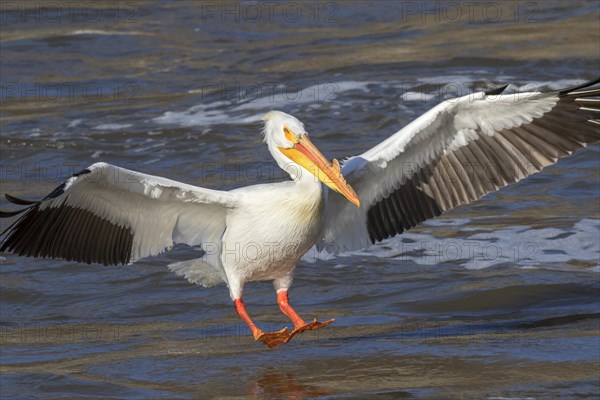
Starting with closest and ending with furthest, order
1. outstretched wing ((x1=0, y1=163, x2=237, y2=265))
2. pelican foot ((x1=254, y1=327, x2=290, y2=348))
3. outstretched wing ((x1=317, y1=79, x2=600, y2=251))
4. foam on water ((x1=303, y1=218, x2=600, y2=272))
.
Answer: outstretched wing ((x1=0, y1=163, x2=237, y2=265))
pelican foot ((x1=254, y1=327, x2=290, y2=348))
outstretched wing ((x1=317, y1=79, x2=600, y2=251))
foam on water ((x1=303, y1=218, x2=600, y2=272))

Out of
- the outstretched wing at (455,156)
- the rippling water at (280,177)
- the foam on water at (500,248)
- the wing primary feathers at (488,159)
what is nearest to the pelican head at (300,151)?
the outstretched wing at (455,156)

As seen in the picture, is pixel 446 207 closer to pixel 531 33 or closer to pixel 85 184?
pixel 85 184

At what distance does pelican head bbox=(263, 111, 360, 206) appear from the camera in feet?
24.3

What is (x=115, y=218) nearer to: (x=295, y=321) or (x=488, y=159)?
(x=295, y=321)

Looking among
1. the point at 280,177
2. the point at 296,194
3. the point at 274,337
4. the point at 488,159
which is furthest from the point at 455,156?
the point at 280,177

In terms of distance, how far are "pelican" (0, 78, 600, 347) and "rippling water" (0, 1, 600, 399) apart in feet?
2.27

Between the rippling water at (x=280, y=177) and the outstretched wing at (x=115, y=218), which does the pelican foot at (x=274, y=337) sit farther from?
the outstretched wing at (x=115, y=218)

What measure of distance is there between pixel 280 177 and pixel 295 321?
4603 mm

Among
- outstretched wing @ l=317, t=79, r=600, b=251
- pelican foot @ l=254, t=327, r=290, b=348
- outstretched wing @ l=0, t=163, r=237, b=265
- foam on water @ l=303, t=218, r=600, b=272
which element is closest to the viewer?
outstretched wing @ l=0, t=163, r=237, b=265

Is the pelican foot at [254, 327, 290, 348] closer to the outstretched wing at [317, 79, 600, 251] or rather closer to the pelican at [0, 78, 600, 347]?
the pelican at [0, 78, 600, 347]

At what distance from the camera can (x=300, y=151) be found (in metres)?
7.54

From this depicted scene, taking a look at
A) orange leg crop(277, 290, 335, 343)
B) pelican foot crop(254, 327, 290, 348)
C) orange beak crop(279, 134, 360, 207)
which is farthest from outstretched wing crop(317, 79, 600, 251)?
pelican foot crop(254, 327, 290, 348)

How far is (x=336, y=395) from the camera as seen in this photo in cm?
691

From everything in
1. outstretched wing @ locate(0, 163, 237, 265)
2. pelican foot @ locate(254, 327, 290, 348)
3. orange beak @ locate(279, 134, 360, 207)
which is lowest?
pelican foot @ locate(254, 327, 290, 348)
